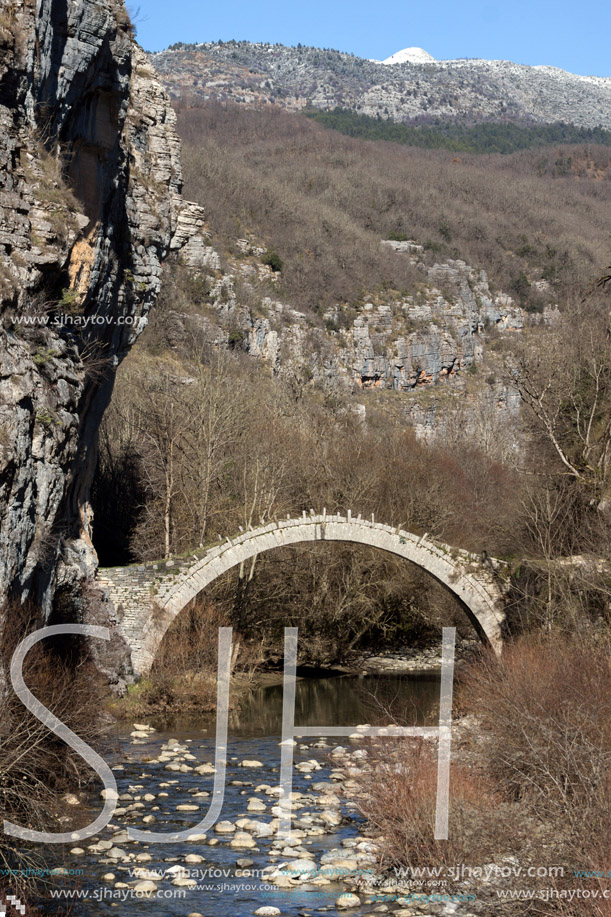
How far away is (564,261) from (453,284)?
1097 centimetres

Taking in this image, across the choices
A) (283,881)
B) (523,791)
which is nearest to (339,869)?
(283,881)

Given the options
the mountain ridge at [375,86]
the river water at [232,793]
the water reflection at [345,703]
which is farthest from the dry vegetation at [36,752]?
the mountain ridge at [375,86]

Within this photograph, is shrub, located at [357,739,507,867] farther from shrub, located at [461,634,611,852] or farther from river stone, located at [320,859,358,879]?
shrub, located at [461,634,611,852]

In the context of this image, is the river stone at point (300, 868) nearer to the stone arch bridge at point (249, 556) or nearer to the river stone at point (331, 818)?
the river stone at point (331, 818)

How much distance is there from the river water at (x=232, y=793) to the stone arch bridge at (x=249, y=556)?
1973 mm

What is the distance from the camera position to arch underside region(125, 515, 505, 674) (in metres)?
20.5

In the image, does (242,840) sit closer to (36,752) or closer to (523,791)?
(36,752)

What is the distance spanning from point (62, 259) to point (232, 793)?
8.17 metres

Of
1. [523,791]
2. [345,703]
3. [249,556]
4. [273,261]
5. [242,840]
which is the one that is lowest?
[242,840]

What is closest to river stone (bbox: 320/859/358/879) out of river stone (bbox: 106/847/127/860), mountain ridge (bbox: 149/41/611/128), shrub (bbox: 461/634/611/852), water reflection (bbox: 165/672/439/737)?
shrub (bbox: 461/634/611/852)

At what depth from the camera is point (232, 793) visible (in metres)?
15.0

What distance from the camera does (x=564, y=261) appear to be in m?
81.1

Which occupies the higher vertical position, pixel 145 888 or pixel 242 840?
pixel 242 840

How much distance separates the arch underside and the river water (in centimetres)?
192
